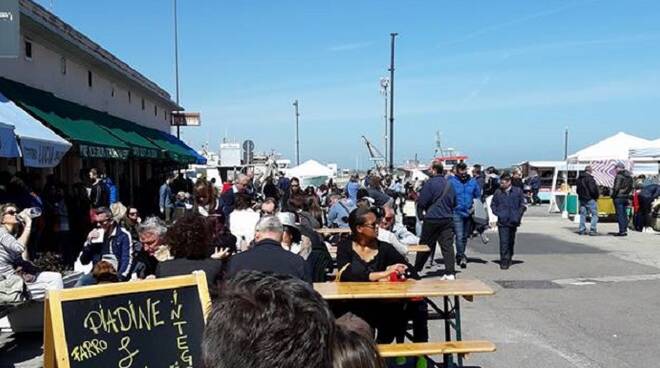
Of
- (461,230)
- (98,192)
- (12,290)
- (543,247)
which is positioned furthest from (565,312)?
(98,192)

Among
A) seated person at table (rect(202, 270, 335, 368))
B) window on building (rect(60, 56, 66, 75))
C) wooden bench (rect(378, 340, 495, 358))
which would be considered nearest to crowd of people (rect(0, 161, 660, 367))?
seated person at table (rect(202, 270, 335, 368))

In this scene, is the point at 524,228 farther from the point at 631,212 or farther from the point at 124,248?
the point at 124,248

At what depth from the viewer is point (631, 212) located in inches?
813

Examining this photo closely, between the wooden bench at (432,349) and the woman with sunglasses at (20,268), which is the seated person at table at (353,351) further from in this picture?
the woman with sunglasses at (20,268)

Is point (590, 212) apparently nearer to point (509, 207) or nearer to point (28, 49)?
point (509, 207)

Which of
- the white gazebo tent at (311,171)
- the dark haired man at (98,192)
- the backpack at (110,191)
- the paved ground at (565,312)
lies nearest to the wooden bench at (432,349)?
the paved ground at (565,312)

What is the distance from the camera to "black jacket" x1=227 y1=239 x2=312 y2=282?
4.88 m

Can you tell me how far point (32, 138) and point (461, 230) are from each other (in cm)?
732

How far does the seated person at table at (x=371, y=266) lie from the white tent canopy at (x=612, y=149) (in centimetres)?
2099

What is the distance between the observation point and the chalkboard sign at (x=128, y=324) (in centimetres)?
352

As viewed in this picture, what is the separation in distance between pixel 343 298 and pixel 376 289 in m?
0.37

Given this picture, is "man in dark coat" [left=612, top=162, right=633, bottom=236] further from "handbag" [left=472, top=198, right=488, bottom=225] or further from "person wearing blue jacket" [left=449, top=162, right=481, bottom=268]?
"person wearing blue jacket" [left=449, top=162, right=481, bottom=268]

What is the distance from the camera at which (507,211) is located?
39.5 ft

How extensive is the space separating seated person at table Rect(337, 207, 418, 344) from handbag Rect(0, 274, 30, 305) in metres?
3.08
